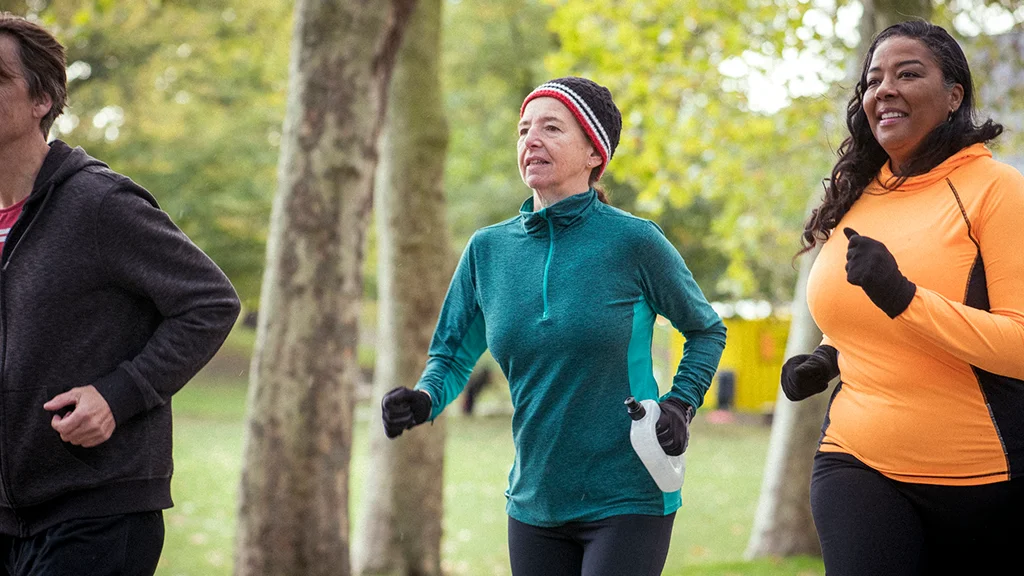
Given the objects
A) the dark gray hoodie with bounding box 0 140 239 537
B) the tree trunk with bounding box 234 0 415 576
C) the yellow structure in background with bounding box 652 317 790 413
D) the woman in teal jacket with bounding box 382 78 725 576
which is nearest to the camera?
the dark gray hoodie with bounding box 0 140 239 537

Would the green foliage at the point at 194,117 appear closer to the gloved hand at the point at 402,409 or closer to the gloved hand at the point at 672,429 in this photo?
the gloved hand at the point at 402,409

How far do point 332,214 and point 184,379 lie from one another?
3.72 m

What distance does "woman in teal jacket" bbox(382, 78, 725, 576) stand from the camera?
329 cm

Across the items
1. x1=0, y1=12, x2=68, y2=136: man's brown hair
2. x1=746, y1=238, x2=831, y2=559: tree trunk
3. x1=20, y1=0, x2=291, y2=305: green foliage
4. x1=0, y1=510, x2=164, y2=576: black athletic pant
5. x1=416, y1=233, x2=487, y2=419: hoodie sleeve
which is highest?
x1=20, y1=0, x2=291, y2=305: green foliage

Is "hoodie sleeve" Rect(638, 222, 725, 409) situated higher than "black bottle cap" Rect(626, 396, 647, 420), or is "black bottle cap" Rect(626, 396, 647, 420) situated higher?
"hoodie sleeve" Rect(638, 222, 725, 409)

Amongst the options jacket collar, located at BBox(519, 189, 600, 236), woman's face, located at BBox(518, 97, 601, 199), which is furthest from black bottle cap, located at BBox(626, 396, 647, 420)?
woman's face, located at BBox(518, 97, 601, 199)

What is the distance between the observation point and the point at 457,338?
148 inches

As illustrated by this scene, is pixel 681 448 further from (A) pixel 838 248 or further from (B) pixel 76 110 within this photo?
(B) pixel 76 110

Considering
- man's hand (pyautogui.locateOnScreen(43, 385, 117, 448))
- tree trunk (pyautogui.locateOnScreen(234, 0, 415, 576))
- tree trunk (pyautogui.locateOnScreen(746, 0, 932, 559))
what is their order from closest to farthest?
man's hand (pyautogui.locateOnScreen(43, 385, 117, 448))
tree trunk (pyautogui.locateOnScreen(234, 0, 415, 576))
tree trunk (pyautogui.locateOnScreen(746, 0, 932, 559))

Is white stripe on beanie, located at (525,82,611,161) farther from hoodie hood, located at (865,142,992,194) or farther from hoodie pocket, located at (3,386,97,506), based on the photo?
hoodie pocket, located at (3,386,97,506)

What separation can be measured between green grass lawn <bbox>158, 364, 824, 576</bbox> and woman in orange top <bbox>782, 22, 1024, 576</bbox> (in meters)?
6.10

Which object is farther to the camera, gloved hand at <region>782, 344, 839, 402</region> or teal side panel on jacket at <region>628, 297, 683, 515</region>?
gloved hand at <region>782, 344, 839, 402</region>

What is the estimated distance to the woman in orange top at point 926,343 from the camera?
3174mm

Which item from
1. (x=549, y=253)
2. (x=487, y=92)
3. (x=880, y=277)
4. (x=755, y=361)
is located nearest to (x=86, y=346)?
(x=549, y=253)
